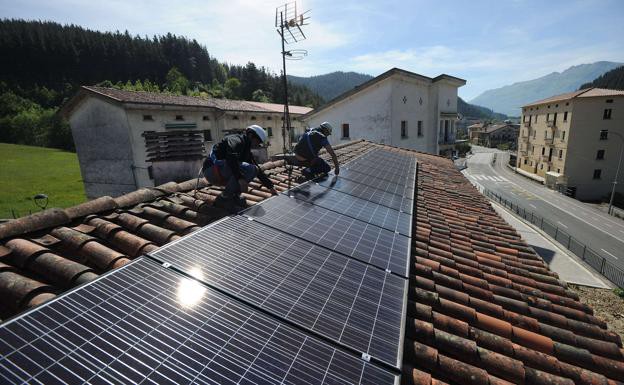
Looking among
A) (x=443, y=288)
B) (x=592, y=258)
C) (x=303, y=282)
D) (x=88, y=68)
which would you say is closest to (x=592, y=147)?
(x=592, y=258)

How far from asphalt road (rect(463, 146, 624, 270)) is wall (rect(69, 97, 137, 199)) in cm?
4314

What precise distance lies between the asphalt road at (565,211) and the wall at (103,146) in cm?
4314

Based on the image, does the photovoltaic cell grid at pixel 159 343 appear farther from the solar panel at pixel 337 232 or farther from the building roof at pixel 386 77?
the building roof at pixel 386 77

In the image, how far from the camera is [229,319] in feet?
8.10

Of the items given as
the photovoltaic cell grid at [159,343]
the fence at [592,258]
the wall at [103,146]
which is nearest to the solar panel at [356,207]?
the photovoltaic cell grid at [159,343]

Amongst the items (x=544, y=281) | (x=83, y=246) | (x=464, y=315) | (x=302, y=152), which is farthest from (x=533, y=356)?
(x=302, y=152)

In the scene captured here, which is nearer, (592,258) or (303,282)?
(303,282)

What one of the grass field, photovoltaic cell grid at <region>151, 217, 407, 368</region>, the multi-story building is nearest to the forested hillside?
the grass field

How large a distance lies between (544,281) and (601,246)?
111ft

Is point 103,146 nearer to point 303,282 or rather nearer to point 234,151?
point 234,151

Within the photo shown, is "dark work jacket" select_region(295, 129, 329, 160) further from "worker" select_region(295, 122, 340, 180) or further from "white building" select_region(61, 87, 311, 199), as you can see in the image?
"white building" select_region(61, 87, 311, 199)

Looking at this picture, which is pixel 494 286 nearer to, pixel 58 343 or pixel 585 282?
pixel 58 343

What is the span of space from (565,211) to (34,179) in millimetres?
79062

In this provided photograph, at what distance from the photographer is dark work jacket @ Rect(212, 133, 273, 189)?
5258 mm
